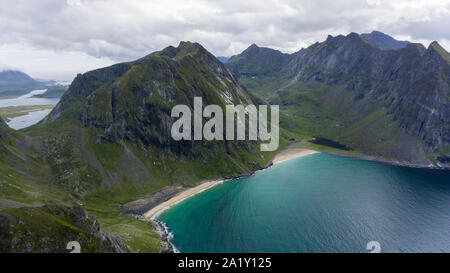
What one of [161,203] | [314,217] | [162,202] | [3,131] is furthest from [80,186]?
[314,217]

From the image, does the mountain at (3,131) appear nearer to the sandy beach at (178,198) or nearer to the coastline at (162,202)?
the coastline at (162,202)

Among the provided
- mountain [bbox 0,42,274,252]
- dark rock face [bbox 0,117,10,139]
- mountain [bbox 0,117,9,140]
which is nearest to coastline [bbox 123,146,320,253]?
mountain [bbox 0,42,274,252]

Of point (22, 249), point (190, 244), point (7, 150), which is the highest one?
point (7, 150)

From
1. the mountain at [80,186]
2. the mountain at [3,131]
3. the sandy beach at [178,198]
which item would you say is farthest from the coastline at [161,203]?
the mountain at [3,131]

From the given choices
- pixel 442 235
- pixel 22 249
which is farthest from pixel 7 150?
pixel 442 235

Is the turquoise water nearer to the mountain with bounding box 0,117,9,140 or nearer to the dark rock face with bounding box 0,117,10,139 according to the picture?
the mountain with bounding box 0,117,9,140

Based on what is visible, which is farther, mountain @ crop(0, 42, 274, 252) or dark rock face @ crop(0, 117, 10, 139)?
dark rock face @ crop(0, 117, 10, 139)

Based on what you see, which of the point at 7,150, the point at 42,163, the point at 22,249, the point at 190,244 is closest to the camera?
the point at 22,249

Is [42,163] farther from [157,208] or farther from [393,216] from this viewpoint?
[393,216]
